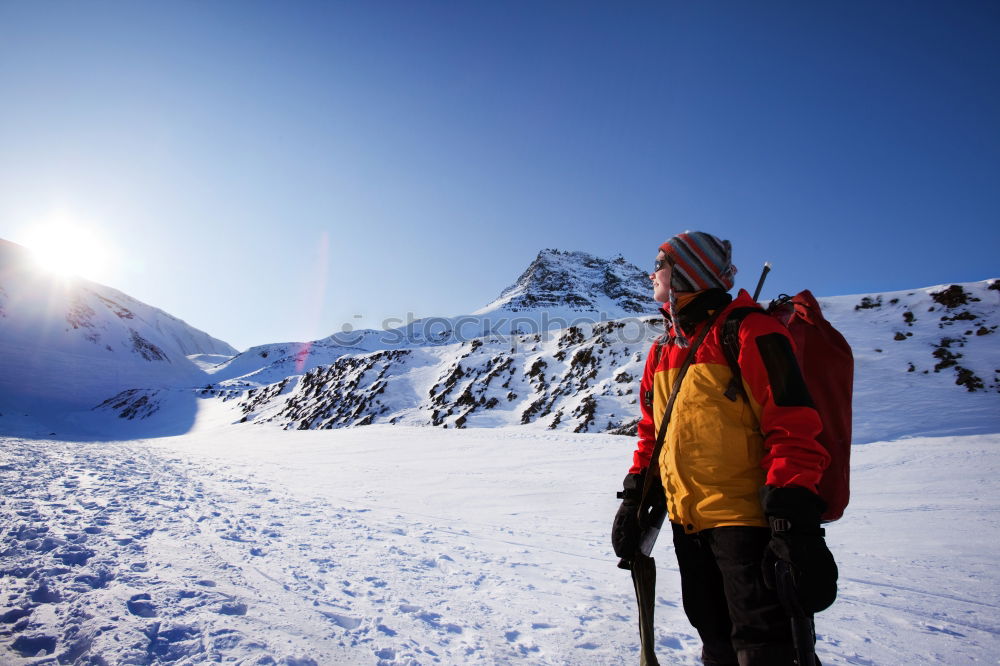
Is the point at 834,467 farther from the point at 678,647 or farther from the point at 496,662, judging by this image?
the point at 496,662

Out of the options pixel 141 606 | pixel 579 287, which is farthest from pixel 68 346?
pixel 579 287

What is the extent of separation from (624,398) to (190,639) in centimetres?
1688

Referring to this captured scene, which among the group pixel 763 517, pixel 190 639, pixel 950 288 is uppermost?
pixel 950 288

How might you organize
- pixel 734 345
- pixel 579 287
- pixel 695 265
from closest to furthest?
pixel 734 345, pixel 695 265, pixel 579 287

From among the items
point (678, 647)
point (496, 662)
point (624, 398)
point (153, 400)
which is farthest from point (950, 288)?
point (153, 400)

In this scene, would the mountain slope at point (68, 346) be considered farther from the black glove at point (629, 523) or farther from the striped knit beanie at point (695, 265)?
the striped knit beanie at point (695, 265)

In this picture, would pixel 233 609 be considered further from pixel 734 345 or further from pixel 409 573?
pixel 734 345

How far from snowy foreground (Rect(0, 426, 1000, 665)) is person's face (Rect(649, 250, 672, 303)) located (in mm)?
2387

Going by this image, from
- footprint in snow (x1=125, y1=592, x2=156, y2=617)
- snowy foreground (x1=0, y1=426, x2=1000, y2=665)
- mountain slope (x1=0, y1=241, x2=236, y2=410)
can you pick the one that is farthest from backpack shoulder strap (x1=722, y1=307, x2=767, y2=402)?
mountain slope (x1=0, y1=241, x2=236, y2=410)

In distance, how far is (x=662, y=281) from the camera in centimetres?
242

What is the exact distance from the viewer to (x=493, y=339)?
30312 millimetres

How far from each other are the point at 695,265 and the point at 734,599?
5.31 ft

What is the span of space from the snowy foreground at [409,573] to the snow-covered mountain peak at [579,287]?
59458 millimetres

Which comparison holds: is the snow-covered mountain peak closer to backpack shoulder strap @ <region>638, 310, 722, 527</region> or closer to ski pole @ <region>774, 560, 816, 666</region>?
backpack shoulder strap @ <region>638, 310, 722, 527</region>
